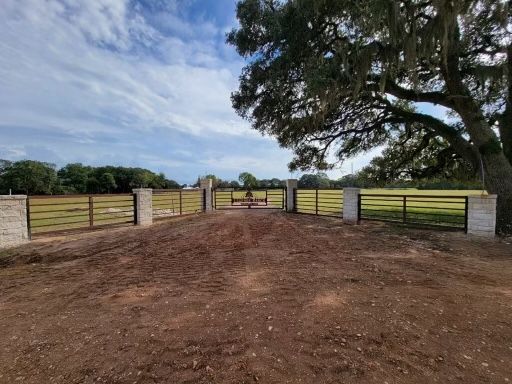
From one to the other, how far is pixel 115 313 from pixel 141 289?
758 millimetres

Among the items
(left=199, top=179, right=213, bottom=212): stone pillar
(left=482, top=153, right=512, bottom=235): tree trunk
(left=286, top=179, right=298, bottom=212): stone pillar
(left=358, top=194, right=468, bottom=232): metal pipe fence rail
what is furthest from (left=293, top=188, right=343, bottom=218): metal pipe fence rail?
(left=482, top=153, right=512, bottom=235): tree trunk

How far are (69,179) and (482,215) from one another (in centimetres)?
9920

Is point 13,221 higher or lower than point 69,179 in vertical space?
lower

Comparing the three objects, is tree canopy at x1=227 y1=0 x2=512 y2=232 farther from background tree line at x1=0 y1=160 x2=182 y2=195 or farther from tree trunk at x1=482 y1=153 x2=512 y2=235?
background tree line at x1=0 y1=160 x2=182 y2=195

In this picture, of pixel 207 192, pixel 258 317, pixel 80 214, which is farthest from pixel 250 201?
pixel 258 317

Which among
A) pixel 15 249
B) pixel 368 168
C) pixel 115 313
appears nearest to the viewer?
pixel 115 313

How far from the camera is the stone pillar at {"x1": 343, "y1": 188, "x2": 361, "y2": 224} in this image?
35.6ft

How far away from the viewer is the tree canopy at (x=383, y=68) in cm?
695

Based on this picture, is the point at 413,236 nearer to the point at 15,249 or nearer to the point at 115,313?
the point at 115,313

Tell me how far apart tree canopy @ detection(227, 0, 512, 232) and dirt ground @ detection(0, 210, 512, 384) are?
4.26 metres

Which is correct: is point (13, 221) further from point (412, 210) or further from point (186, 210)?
point (412, 210)

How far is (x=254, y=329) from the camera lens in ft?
9.55

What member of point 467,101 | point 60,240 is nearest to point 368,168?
point 467,101

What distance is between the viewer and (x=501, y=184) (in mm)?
8227
